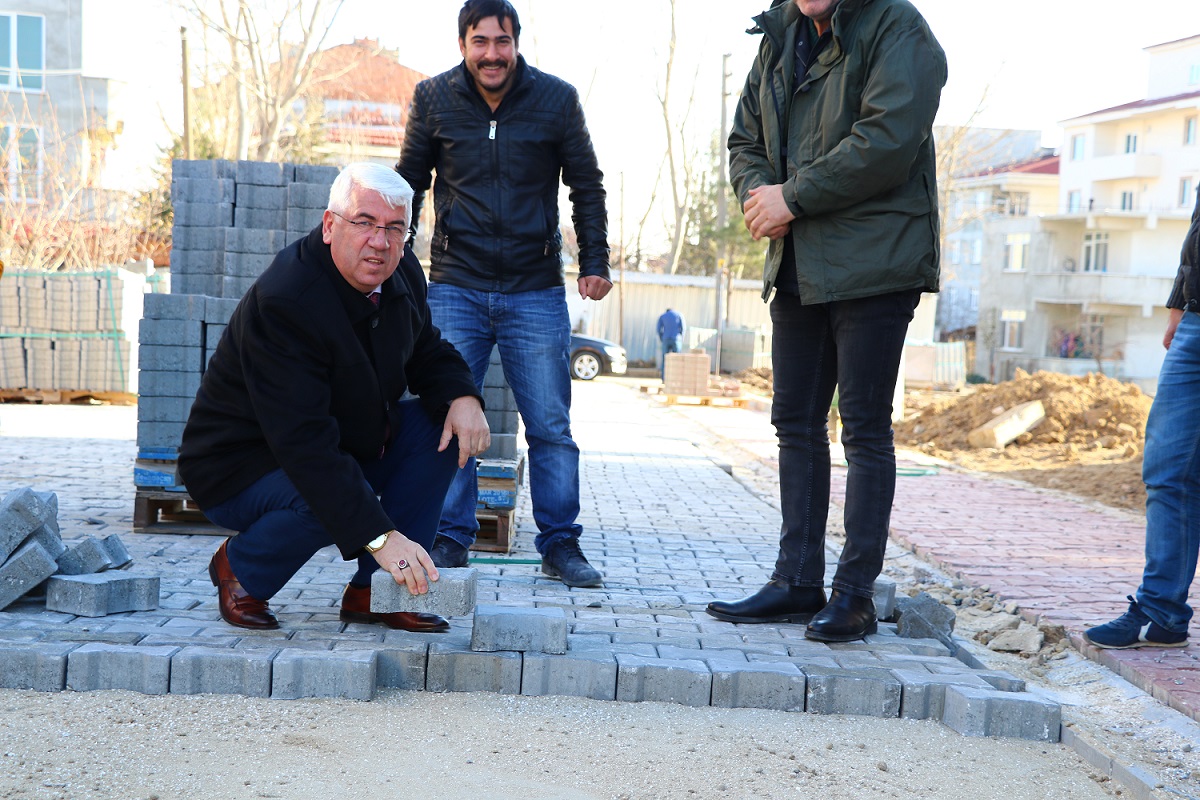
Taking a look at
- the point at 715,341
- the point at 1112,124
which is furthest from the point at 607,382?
the point at 1112,124

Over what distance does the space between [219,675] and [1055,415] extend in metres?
14.8

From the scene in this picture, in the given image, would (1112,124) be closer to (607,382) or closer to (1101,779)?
(607,382)

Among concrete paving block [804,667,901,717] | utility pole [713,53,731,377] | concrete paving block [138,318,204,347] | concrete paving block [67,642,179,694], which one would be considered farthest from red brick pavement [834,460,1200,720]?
utility pole [713,53,731,377]

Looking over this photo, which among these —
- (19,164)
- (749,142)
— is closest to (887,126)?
(749,142)

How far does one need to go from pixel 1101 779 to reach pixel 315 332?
102 inches

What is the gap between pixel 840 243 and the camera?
3820 mm

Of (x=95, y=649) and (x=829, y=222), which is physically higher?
(x=829, y=222)

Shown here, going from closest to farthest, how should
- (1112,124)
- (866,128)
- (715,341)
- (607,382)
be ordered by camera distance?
1. (866,128)
2. (607,382)
3. (715,341)
4. (1112,124)

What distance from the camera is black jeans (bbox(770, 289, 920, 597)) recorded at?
12.6ft

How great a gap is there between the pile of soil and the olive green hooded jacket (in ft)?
27.1

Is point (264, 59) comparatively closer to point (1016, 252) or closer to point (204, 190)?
point (204, 190)

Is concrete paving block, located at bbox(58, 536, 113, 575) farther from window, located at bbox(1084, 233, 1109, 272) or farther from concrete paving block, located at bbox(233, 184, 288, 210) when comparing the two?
window, located at bbox(1084, 233, 1109, 272)

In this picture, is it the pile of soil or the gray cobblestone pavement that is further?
the pile of soil

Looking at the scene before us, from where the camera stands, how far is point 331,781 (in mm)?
2758
